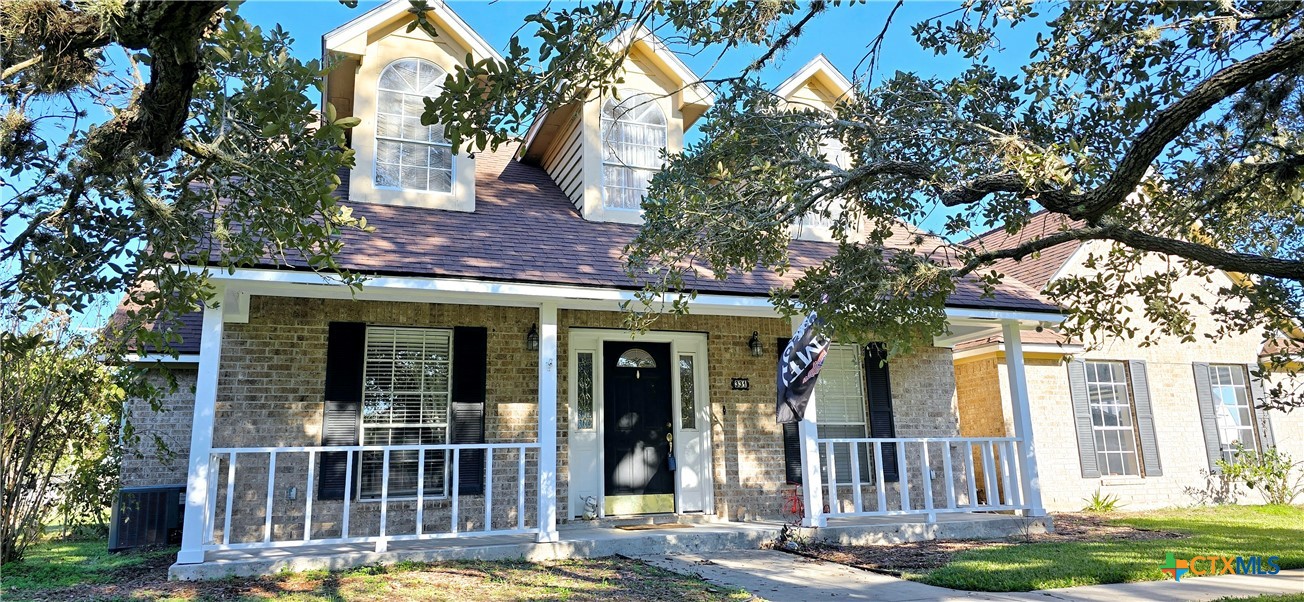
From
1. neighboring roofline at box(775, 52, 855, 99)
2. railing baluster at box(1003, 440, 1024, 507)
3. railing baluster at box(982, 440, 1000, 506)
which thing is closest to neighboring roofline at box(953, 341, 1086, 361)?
railing baluster at box(1003, 440, 1024, 507)

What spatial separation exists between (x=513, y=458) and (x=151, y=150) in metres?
6.13

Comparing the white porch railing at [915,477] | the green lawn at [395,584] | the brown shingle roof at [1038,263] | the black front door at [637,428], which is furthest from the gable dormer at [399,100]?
the brown shingle roof at [1038,263]

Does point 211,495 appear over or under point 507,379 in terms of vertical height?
under

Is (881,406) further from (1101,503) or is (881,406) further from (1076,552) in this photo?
(1101,503)

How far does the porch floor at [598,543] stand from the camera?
693 centimetres

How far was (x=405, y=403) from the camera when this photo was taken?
8.90 metres

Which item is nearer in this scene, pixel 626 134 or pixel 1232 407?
pixel 626 134

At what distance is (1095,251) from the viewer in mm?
14070

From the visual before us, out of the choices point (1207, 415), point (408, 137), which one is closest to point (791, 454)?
point (408, 137)

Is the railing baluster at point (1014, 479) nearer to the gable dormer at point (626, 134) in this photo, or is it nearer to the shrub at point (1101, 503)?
the shrub at point (1101, 503)

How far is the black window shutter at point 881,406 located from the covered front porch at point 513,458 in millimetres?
57

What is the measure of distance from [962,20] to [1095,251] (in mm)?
9387

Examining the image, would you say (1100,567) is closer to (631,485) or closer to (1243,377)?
(631,485)

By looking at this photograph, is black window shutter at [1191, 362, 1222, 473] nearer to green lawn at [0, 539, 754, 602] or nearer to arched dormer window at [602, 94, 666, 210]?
arched dormer window at [602, 94, 666, 210]
